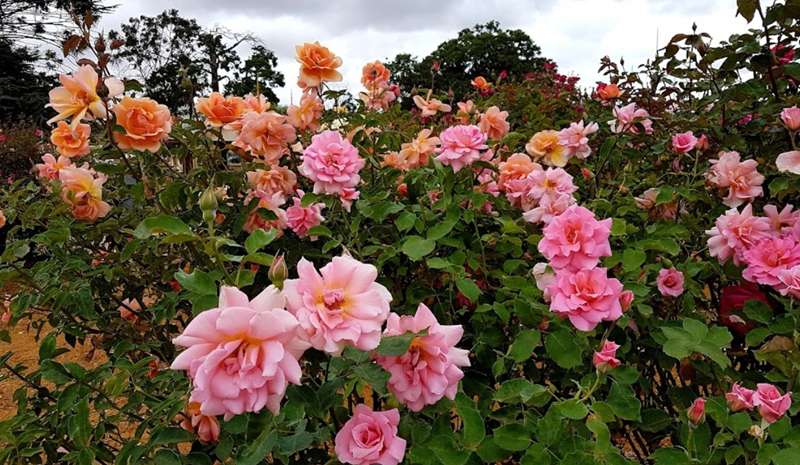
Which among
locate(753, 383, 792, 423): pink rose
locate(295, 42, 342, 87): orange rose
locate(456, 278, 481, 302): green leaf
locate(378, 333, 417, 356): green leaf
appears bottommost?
locate(753, 383, 792, 423): pink rose

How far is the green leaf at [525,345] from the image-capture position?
106 cm

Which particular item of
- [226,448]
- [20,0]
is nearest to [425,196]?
[226,448]

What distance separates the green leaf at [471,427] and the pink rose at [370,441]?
102mm

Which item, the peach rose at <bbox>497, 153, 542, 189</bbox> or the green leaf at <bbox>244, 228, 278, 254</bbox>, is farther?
the peach rose at <bbox>497, 153, 542, 189</bbox>

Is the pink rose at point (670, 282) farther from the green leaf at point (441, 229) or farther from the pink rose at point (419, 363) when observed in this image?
the pink rose at point (419, 363)

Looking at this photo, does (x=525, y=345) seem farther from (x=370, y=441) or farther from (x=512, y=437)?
(x=370, y=441)

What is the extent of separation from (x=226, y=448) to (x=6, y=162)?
1070cm

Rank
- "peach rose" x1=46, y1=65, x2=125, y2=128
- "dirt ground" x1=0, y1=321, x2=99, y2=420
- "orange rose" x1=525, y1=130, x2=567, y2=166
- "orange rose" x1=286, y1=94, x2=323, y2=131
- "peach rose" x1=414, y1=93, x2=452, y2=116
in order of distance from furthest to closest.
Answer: "dirt ground" x1=0, y1=321, x2=99, y2=420, "peach rose" x1=414, y1=93, x2=452, y2=116, "orange rose" x1=525, y1=130, x2=567, y2=166, "orange rose" x1=286, y1=94, x2=323, y2=131, "peach rose" x1=46, y1=65, x2=125, y2=128

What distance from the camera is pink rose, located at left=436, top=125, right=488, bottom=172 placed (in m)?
1.39

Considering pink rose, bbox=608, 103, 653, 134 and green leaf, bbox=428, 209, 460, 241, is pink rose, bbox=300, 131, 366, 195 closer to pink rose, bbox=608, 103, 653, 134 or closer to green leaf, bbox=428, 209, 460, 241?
green leaf, bbox=428, 209, 460, 241

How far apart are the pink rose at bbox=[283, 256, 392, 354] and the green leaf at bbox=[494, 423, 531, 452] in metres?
0.32

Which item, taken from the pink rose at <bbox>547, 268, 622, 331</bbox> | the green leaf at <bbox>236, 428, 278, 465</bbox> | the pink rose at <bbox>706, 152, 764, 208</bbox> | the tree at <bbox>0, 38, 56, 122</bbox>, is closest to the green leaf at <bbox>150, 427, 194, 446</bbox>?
the green leaf at <bbox>236, 428, 278, 465</bbox>

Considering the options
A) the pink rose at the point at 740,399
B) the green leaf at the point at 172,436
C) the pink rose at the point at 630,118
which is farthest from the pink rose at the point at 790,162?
the green leaf at the point at 172,436

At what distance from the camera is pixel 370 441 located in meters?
0.87
